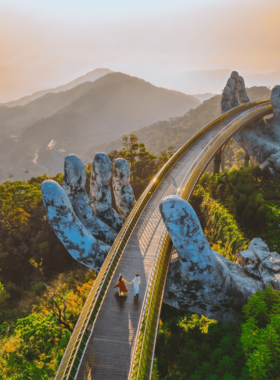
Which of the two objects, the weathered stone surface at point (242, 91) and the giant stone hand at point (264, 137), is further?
the weathered stone surface at point (242, 91)

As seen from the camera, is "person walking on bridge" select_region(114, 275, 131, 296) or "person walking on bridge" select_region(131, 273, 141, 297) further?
"person walking on bridge" select_region(114, 275, 131, 296)

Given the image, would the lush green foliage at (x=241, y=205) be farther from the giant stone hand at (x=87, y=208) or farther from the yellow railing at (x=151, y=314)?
the giant stone hand at (x=87, y=208)

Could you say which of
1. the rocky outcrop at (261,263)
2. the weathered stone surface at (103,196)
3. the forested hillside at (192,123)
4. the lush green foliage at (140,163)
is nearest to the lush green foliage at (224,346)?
the rocky outcrop at (261,263)

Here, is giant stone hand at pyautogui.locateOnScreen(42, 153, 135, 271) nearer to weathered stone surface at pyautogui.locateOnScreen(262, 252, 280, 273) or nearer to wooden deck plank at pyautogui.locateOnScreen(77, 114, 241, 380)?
wooden deck plank at pyautogui.locateOnScreen(77, 114, 241, 380)

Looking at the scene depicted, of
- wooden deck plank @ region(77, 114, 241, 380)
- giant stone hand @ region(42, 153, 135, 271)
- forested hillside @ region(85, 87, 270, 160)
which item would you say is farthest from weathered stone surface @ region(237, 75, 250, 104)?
forested hillside @ region(85, 87, 270, 160)

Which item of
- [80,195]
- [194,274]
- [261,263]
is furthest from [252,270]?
[80,195]

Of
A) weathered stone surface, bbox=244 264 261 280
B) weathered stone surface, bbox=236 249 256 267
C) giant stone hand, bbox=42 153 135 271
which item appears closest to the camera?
giant stone hand, bbox=42 153 135 271
